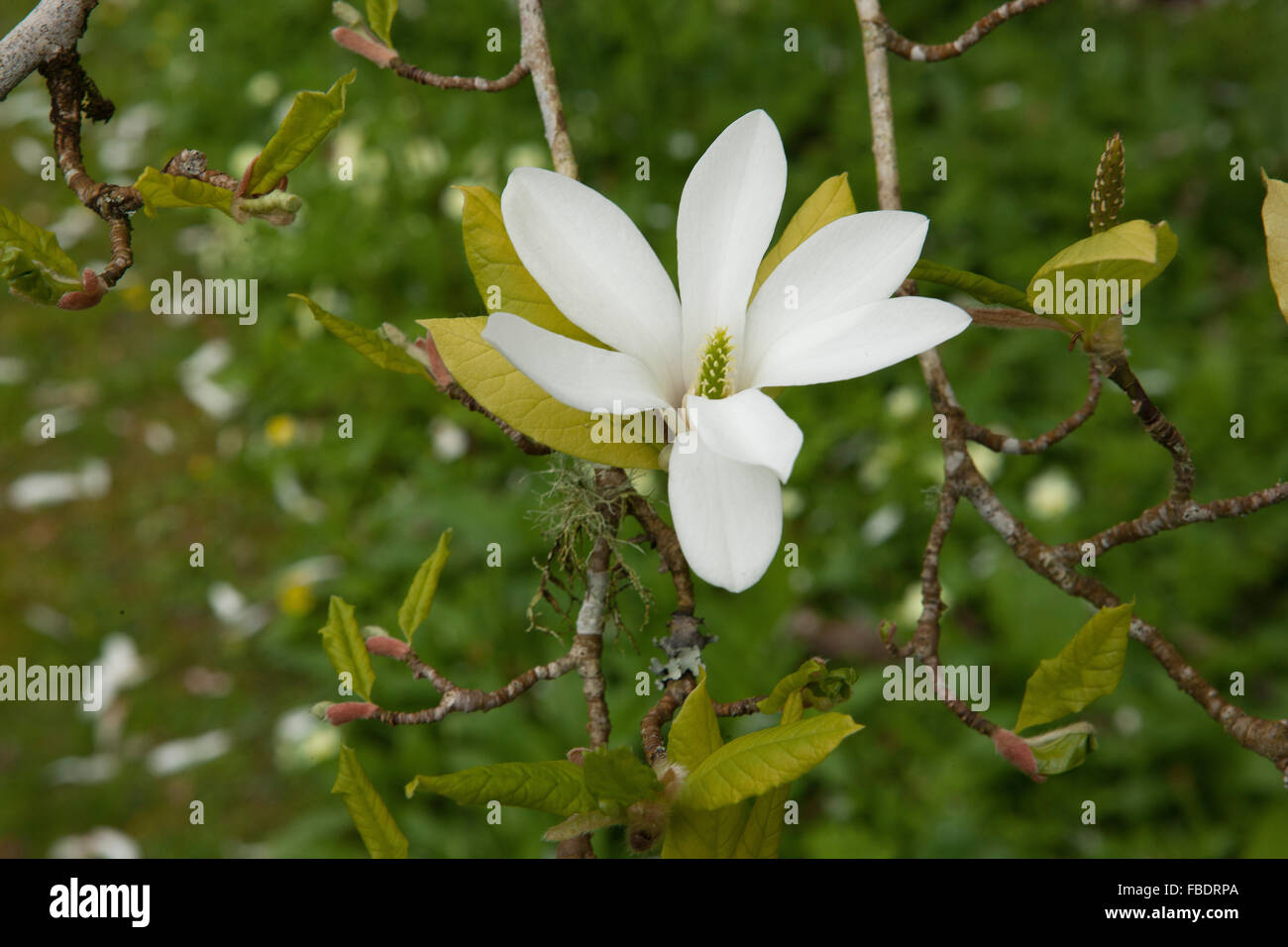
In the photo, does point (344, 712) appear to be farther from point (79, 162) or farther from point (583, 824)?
point (79, 162)

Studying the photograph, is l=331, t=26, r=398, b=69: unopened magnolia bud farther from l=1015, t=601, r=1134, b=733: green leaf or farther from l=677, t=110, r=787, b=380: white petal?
l=1015, t=601, r=1134, b=733: green leaf

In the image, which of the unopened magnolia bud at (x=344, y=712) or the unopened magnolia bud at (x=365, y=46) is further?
the unopened magnolia bud at (x=365, y=46)

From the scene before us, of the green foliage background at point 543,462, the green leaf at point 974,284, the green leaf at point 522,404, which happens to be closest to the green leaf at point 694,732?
the green leaf at point 522,404

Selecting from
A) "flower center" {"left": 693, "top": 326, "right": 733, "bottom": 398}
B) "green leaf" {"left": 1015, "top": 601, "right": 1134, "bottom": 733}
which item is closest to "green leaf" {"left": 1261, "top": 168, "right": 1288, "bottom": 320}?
"green leaf" {"left": 1015, "top": 601, "right": 1134, "bottom": 733}

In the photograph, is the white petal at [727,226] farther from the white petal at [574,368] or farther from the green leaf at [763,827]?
the green leaf at [763,827]

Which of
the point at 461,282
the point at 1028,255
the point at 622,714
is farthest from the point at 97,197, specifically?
the point at 1028,255

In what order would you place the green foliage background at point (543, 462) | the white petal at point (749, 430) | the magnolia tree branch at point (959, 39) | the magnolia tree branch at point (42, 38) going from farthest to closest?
the green foliage background at point (543, 462) < the magnolia tree branch at point (959, 39) < the magnolia tree branch at point (42, 38) < the white petal at point (749, 430)
